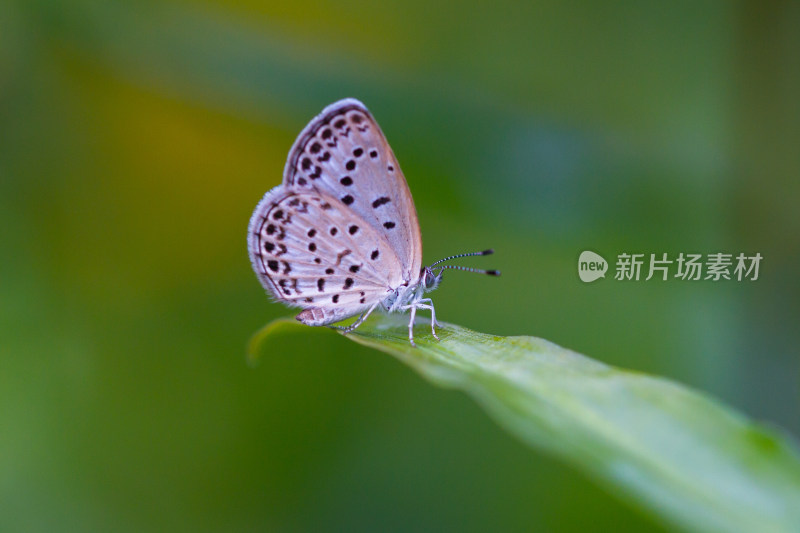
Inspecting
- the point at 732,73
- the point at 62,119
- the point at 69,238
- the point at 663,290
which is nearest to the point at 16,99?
the point at 62,119

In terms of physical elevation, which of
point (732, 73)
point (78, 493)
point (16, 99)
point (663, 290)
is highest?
point (732, 73)

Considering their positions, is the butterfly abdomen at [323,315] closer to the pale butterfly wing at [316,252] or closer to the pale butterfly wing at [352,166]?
the pale butterfly wing at [316,252]

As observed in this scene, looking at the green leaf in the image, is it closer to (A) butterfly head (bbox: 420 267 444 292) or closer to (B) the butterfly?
(B) the butterfly

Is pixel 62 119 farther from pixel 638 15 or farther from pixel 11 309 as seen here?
pixel 638 15

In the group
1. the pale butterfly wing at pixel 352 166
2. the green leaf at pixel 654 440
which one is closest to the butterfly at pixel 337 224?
the pale butterfly wing at pixel 352 166

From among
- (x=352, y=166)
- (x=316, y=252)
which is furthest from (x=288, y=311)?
(x=352, y=166)

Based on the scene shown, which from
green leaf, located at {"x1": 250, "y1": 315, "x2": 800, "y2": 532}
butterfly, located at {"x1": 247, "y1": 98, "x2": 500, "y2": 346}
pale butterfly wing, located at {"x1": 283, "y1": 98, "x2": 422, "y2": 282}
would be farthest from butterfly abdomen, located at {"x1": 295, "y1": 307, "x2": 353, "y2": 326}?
green leaf, located at {"x1": 250, "y1": 315, "x2": 800, "y2": 532}
